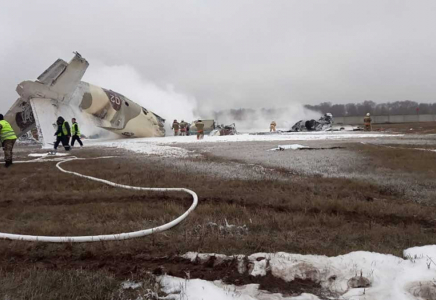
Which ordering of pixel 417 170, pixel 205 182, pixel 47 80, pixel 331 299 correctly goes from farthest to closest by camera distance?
pixel 47 80
pixel 417 170
pixel 205 182
pixel 331 299

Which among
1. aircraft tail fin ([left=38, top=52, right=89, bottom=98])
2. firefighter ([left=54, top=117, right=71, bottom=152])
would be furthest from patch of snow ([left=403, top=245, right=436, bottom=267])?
aircraft tail fin ([left=38, top=52, right=89, bottom=98])

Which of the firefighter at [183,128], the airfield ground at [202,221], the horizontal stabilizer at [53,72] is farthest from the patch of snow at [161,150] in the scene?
the firefighter at [183,128]

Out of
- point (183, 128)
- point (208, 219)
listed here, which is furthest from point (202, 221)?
point (183, 128)

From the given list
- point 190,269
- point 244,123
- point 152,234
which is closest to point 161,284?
point 190,269

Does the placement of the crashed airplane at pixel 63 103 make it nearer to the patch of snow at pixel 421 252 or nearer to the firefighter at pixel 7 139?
the firefighter at pixel 7 139

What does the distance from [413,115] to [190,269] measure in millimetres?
96822

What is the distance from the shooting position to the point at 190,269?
2496 millimetres

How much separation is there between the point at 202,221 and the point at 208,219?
0.09m

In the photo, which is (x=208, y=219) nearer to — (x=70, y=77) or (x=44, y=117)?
(x=44, y=117)

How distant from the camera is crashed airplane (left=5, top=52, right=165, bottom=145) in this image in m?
17.5

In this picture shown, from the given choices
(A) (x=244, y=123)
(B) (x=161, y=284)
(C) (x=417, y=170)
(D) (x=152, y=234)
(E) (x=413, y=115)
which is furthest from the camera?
(E) (x=413, y=115)

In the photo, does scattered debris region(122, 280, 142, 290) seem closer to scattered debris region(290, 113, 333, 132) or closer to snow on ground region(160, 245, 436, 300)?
snow on ground region(160, 245, 436, 300)

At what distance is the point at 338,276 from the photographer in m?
2.31

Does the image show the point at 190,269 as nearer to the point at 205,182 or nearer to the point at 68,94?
the point at 205,182
